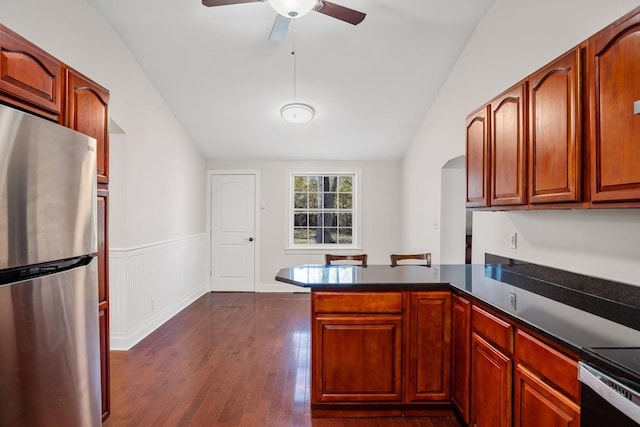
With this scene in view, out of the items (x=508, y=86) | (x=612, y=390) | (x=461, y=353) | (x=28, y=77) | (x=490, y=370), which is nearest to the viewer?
(x=612, y=390)

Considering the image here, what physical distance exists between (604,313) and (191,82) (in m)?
4.04

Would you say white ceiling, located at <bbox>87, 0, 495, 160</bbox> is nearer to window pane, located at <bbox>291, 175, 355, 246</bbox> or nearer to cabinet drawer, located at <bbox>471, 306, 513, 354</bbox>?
window pane, located at <bbox>291, 175, 355, 246</bbox>

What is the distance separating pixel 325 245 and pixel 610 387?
4.96m

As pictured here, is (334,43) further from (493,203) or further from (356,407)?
(356,407)

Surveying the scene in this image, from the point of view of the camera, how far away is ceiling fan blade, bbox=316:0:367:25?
2.25m

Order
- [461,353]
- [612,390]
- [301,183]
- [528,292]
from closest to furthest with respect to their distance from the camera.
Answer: [612,390] < [528,292] < [461,353] < [301,183]

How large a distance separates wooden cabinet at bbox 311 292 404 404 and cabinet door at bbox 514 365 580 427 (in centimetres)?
80

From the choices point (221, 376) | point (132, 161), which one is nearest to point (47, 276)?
point (221, 376)

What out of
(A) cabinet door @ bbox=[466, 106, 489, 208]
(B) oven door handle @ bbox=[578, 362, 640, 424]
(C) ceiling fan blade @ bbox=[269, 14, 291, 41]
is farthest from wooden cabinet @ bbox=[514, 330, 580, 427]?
(C) ceiling fan blade @ bbox=[269, 14, 291, 41]

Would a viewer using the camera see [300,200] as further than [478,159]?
Yes

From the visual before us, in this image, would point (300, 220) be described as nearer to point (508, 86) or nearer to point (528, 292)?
point (508, 86)

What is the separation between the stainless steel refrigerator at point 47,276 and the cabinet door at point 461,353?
2.02 m

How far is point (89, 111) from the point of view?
6.81 feet

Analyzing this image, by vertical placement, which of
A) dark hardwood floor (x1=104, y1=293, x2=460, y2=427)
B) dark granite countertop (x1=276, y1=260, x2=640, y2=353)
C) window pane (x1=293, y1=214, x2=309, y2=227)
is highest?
window pane (x1=293, y1=214, x2=309, y2=227)
